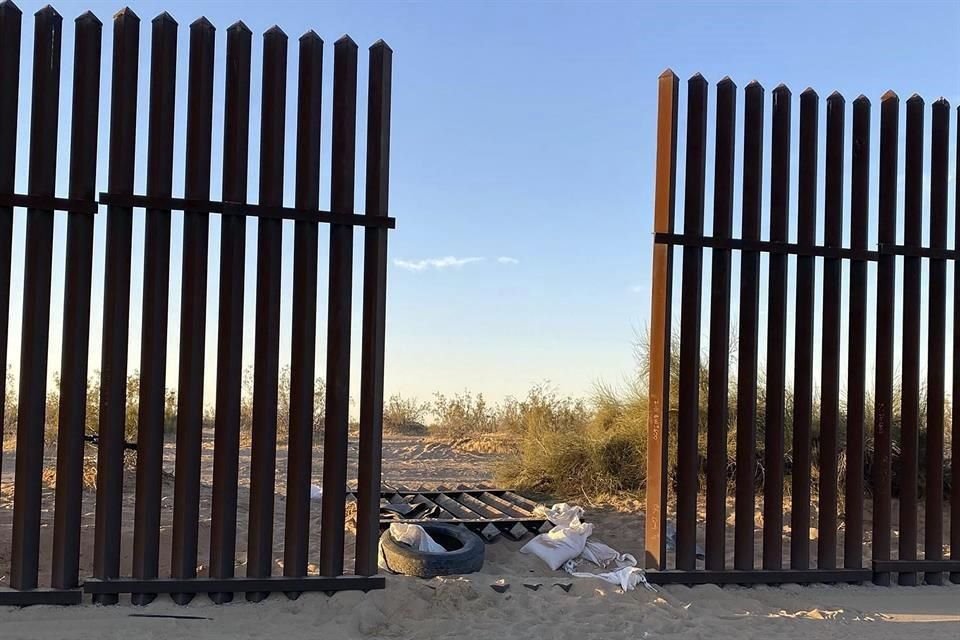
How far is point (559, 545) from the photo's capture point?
653cm

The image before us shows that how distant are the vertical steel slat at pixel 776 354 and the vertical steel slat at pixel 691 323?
59cm

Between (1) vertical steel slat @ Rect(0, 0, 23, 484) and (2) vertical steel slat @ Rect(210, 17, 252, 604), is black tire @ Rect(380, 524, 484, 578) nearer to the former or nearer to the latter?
(2) vertical steel slat @ Rect(210, 17, 252, 604)

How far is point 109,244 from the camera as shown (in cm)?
521

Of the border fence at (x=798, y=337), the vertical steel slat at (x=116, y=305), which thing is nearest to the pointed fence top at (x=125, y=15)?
the vertical steel slat at (x=116, y=305)

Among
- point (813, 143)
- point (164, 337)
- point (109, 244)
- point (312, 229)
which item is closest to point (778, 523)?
point (813, 143)

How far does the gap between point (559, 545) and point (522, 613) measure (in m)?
1.28

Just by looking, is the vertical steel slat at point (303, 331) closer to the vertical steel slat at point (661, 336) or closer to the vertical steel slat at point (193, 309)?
the vertical steel slat at point (193, 309)

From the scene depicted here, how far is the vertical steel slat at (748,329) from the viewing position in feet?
20.4

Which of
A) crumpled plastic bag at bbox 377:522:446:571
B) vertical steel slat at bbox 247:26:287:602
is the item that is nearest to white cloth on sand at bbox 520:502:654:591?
crumpled plastic bag at bbox 377:522:446:571

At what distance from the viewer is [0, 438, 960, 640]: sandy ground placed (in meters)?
4.95

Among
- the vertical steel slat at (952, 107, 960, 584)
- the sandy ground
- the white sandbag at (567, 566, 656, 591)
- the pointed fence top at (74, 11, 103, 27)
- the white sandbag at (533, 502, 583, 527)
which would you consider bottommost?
the sandy ground

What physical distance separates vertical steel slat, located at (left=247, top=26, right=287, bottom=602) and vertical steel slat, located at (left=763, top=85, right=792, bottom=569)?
11.2 feet

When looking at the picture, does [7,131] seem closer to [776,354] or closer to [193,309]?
[193,309]

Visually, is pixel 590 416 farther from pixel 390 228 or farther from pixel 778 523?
pixel 390 228
